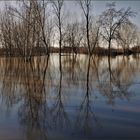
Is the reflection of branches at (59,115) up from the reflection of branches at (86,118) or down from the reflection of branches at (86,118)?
A: up

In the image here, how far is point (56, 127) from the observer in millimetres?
5148

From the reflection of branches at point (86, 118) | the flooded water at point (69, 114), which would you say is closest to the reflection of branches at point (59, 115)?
the flooded water at point (69, 114)

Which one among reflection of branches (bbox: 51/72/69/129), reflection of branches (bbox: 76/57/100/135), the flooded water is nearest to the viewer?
the flooded water

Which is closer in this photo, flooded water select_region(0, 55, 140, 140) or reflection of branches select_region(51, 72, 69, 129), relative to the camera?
flooded water select_region(0, 55, 140, 140)

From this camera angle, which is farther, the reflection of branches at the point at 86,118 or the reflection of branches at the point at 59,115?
the reflection of branches at the point at 59,115

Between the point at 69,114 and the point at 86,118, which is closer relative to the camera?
the point at 86,118

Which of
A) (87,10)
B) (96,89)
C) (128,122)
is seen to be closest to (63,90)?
(96,89)

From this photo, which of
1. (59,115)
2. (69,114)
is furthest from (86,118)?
(59,115)

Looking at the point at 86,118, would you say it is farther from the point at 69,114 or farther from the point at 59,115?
the point at 59,115

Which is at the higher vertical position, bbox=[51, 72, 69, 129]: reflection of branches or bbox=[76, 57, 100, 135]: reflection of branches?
bbox=[51, 72, 69, 129]: reflection of branches

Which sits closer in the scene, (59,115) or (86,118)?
(86,118)

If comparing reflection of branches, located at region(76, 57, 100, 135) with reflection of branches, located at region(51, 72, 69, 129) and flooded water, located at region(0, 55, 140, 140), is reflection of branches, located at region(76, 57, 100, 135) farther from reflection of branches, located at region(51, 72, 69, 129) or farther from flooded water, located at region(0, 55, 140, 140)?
reflection of branches, located at region(51, 72, 69, 129)

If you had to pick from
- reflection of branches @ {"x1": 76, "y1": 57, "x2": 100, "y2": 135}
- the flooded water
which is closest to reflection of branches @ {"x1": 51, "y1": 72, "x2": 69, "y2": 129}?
the flooded water

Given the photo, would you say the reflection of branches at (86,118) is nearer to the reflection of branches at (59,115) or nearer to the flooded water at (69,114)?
the flooded water at (69,114)
